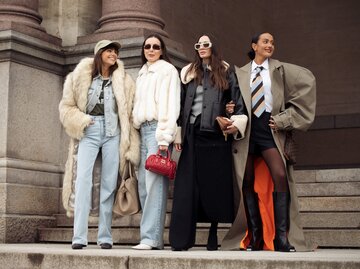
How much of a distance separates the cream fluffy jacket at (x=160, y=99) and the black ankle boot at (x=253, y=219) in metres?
0.91

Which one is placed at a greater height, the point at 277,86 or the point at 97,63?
the point at 97,63

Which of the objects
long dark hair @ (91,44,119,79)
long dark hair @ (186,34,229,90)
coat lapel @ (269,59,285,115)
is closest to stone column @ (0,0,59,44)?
long dark hair @ (91,44,119,79)

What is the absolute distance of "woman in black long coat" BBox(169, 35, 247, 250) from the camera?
7371 mm

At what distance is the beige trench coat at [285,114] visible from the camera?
7.32 m

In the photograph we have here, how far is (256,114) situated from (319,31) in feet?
34.2

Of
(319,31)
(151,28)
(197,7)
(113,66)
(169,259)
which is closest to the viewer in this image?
(169,259)

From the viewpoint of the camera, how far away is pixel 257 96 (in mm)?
7465

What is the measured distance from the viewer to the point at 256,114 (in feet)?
24.3

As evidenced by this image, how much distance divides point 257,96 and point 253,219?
3.81ft

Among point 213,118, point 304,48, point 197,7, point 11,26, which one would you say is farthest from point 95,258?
point 304,48

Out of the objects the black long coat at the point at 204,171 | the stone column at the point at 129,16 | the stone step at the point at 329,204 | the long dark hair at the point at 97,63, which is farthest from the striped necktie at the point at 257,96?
the stone column at the point at 129,16

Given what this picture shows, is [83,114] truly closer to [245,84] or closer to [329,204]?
[245,84]

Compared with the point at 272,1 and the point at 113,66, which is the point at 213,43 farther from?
the point at 272,1

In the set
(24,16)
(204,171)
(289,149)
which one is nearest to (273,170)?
(289,149)
